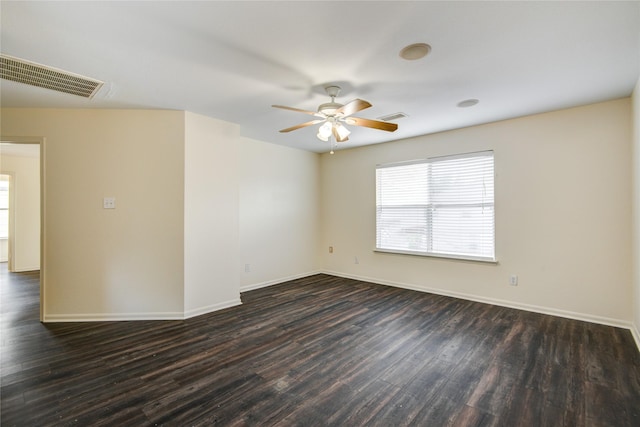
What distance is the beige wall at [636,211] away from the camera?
8.78 ft

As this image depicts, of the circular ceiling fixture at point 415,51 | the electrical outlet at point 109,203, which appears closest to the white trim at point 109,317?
the electrical outlet at point 109,203

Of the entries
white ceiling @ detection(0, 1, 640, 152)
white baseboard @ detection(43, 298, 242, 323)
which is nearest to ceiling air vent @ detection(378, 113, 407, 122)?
white ceiling @ detection(0, 1, 640, 152)

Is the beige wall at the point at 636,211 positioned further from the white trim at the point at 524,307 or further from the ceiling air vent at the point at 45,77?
the ceiling air vent at the point at 45,77

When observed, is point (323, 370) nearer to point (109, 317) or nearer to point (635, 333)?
point (109, 317)

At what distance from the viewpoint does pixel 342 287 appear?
15.8 ft

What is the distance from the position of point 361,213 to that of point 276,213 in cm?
158

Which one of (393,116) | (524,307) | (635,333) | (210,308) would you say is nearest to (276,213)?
(210,308)

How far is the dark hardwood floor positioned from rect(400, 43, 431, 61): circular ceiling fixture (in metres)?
2.48

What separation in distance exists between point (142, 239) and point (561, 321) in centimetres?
500

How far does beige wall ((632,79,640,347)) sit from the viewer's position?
2676mm

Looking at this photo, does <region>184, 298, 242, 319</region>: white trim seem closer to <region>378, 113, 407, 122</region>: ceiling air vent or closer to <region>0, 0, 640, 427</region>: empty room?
<region>0, 0, 640, 427</region>: empty room

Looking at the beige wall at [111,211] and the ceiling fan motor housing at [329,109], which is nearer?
the ceiling fan motor housing at [329,109]

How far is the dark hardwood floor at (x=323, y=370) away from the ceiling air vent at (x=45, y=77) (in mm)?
2431

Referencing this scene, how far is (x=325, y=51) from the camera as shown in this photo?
2.12 meters
